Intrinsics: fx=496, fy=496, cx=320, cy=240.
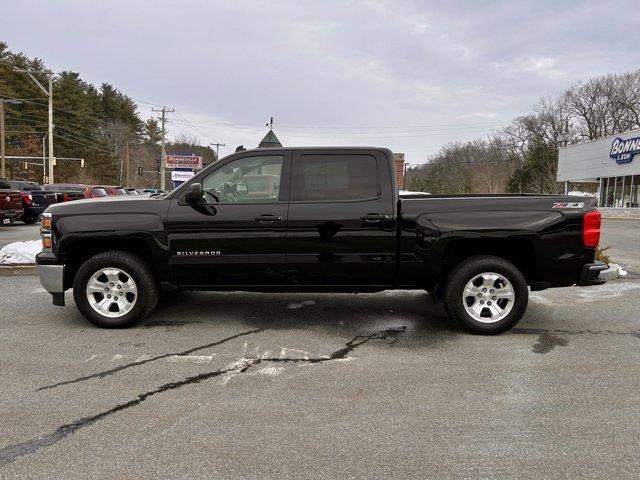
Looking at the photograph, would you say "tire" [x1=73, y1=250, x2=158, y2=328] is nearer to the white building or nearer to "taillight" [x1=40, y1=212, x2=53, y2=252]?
"taillight" [x1=40, y1=212, x2=53, y2=252]

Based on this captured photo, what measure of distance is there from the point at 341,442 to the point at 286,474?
0.46 m

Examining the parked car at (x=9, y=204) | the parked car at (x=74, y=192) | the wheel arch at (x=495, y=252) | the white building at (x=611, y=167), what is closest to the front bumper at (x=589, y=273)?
the wheel arch at (x=495, y=252)

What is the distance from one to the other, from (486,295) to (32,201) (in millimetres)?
19581

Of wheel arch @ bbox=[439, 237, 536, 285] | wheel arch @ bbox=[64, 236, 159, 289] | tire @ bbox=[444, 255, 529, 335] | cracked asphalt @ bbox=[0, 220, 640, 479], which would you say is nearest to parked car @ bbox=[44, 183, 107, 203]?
wheel arch @ bbox=[64, 236, 159, 289]

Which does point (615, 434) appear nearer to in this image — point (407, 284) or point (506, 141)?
point (407, 284)

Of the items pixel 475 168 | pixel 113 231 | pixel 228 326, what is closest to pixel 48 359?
pixel 113 231

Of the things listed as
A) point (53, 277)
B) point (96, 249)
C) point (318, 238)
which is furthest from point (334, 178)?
point (53, 277)

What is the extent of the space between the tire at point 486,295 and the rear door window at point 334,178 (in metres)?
1.24

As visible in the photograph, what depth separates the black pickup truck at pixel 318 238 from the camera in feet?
16.6

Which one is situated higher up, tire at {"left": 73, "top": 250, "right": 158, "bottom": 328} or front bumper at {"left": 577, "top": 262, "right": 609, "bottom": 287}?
front bumper at {"left": 577, "top": 262, "right": 609, "bottom": 287}

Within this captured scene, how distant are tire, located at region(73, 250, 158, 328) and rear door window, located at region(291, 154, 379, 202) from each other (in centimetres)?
180

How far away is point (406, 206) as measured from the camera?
5105 mm

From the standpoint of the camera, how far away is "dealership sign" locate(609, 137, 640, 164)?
3123 cm

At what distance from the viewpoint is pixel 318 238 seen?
507 cm
